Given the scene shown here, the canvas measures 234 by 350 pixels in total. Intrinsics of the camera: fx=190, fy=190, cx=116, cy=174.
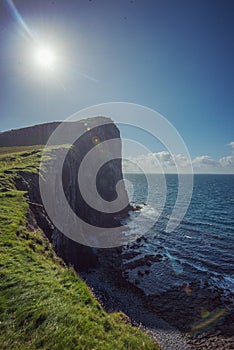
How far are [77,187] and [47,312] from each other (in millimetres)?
39351

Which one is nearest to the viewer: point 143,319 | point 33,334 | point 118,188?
point 33,334

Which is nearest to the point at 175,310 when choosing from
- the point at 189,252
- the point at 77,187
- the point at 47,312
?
the point at 189,252

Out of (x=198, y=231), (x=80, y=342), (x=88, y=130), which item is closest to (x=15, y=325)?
(x=80, y=342)

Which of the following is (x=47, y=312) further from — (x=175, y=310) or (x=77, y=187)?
(x=77, y=187)

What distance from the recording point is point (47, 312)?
8023 mm

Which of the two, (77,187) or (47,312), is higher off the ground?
(77,187)

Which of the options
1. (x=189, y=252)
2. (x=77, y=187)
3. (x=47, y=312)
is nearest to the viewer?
(x=47, y=312)

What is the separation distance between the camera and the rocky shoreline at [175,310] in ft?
62.5

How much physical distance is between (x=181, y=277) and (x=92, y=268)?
14375mm

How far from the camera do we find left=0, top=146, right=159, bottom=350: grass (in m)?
7.06

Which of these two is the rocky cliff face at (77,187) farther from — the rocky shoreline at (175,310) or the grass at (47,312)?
the grass at (47,312)

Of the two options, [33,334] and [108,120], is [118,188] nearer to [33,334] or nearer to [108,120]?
[108,120]

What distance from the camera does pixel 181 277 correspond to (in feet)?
98.0

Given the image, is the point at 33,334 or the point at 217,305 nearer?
the point at 33,334
